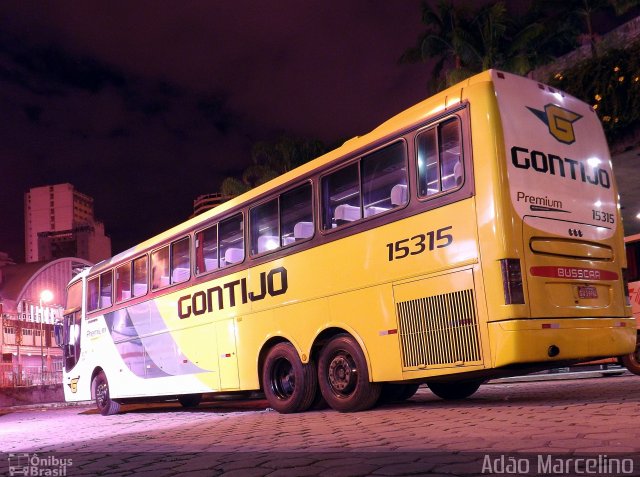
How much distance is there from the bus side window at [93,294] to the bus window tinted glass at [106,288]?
0.26 meters

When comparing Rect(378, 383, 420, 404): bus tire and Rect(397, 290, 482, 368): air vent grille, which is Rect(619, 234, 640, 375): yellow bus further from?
Rect(397, 290, 482, 368): air vent grille

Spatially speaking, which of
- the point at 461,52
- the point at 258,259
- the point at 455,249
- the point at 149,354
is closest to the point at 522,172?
the point at 455,249

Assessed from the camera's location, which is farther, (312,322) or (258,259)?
(258,259)

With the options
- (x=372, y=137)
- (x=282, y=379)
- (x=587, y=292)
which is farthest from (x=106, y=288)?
(x=587, y=292)

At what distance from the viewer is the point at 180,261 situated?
1251 cm

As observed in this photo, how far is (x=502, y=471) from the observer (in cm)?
425

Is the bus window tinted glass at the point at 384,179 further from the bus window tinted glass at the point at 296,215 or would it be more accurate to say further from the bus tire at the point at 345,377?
the bus tire at the point at 345,377

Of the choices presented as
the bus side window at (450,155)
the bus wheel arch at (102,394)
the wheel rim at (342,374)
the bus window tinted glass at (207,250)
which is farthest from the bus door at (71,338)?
the bus side window at (450,155)

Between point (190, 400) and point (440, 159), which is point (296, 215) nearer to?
point (440, 159)

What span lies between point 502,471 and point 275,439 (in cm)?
314

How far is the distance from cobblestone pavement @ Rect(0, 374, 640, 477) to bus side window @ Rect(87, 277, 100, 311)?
6.50 metres

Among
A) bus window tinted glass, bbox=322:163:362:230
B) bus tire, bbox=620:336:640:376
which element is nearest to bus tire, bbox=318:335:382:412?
bus window tinted glass, bbox=322:163:362:230

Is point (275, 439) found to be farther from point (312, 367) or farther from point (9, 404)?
point (9, 404)

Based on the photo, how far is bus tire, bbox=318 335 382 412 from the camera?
8.68 m
